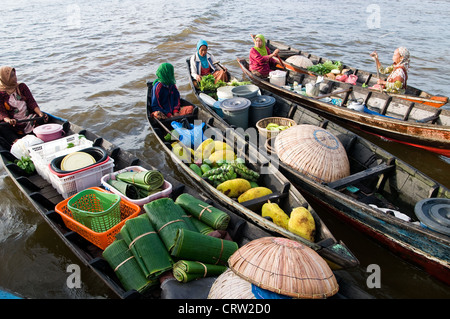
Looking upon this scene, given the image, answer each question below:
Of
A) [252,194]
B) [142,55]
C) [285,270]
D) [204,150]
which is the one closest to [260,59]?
[204,150]

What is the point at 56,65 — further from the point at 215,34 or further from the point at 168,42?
the point at 215,34

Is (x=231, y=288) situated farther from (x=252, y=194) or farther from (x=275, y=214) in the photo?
(x=252, y=194)

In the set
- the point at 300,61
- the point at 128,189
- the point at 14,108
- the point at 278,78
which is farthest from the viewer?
the point at 300,61

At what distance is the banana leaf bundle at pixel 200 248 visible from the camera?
11.5 ft

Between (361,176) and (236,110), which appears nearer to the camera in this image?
(361,176)

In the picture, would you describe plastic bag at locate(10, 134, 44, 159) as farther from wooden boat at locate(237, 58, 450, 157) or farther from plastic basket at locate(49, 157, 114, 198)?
wooden boat at locate(237, 58, 450, 157)

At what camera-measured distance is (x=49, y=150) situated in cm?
589

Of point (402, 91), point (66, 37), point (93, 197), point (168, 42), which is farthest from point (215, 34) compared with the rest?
point (93, 197)

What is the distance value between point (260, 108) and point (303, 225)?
3.88m

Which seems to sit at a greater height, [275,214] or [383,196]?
[275,214]

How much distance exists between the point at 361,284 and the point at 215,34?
19489mm

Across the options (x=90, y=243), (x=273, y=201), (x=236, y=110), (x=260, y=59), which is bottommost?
(x=90, y=243)

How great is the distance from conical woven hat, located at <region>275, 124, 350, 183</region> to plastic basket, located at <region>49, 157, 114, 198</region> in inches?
131

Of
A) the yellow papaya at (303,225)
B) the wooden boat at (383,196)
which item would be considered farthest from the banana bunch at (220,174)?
the yellow papaya at (303,225)
